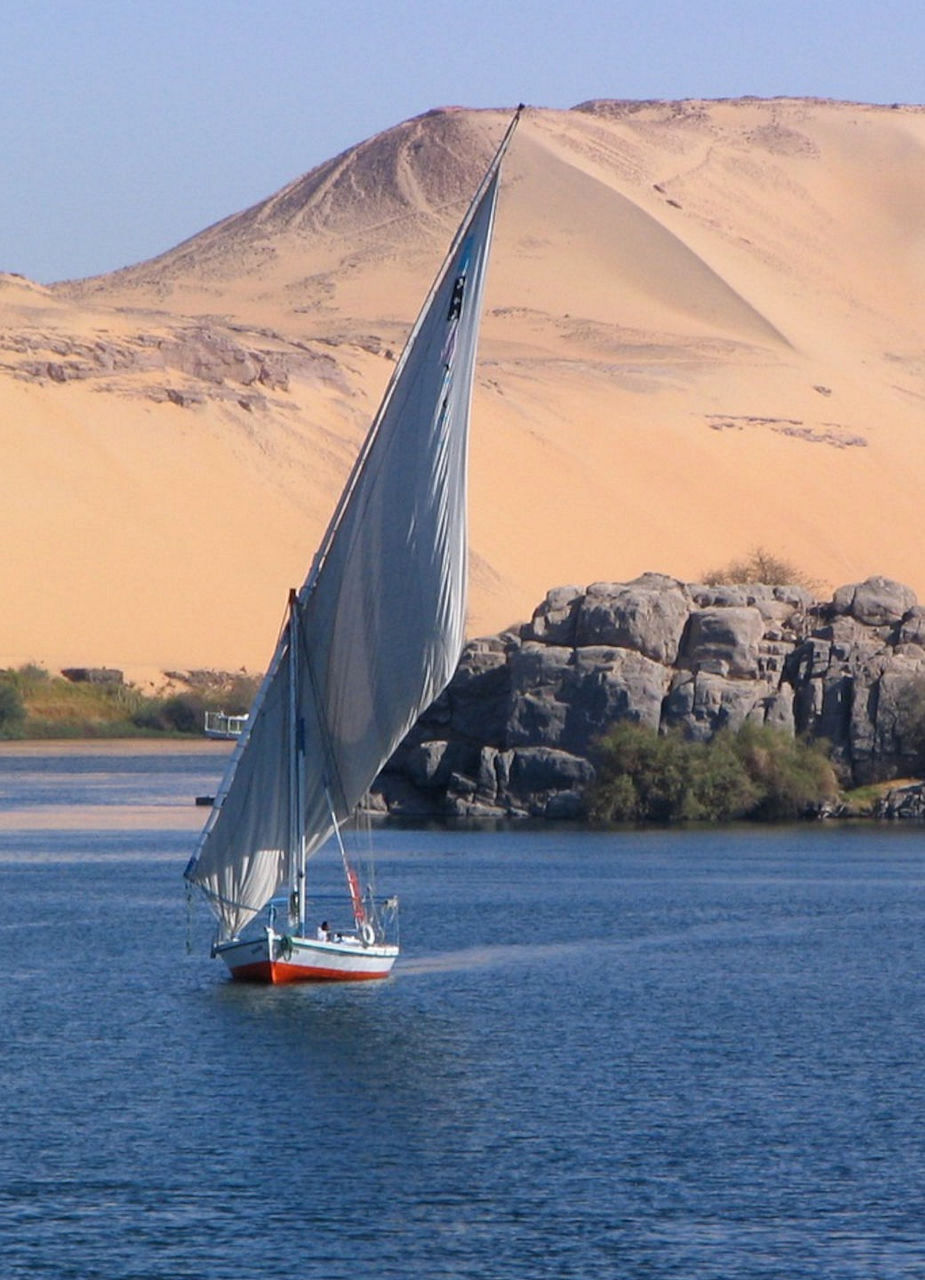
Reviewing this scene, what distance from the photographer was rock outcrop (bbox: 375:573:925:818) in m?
45.2

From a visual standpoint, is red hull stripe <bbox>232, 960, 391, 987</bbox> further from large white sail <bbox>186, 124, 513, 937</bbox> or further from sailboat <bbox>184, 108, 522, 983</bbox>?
large white sail <bbox>186, 124, 513, 937</bbox>

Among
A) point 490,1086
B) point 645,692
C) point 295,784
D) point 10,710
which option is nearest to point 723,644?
point 645,692

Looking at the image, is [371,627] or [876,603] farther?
[876,603]

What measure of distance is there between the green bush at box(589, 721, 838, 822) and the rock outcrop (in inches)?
26.4

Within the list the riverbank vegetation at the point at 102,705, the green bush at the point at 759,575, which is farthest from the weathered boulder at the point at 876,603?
the riverbank vegetation at the point at 102,705

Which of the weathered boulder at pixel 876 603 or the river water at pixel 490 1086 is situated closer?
the river water at pixel 490 1086

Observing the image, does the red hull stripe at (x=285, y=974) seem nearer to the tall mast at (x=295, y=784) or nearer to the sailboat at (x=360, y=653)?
the sailboat at (x=360, y=653)

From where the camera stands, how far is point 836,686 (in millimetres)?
45625

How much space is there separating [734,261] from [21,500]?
41.3 metres

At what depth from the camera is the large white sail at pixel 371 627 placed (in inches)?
1014

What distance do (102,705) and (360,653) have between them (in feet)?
138

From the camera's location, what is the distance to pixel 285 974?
2620 centimetres

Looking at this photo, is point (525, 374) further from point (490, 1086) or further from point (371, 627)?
point (490, 1086)

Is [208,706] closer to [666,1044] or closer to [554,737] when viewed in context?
[554,737]
